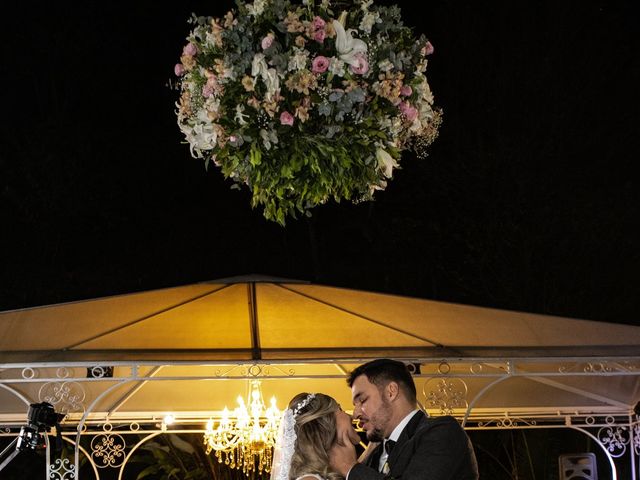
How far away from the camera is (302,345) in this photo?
19.0 ft

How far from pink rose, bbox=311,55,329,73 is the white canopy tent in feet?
7.76

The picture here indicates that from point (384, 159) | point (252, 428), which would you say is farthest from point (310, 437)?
point (252, 428)

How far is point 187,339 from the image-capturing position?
588cm

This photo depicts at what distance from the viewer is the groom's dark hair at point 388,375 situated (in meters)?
3.79

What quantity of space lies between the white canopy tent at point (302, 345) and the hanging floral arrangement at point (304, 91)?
6.54ft

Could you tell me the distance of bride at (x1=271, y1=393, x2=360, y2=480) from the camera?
12.0ft

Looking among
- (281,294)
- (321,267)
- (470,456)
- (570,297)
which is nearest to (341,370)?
(281,294)

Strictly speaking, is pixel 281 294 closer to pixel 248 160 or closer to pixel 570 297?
pixel 248 160

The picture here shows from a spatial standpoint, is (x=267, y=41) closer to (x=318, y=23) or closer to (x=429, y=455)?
(x=318, y=23)

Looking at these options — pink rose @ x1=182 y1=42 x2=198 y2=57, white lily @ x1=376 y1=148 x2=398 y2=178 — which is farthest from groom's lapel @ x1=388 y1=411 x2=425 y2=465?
pink rose @ x1=182 y1=42 x2=198 y2=57

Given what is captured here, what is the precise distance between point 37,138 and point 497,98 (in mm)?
6125

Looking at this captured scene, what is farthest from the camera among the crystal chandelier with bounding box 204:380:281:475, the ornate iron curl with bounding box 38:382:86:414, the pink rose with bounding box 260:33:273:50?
the crystal chandelier with bounding box 204:380:281:475

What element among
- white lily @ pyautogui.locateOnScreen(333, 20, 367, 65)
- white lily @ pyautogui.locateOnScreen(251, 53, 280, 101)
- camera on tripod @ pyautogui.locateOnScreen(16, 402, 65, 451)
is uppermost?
white lily @ pyautogui.locateOnScreen(333, 20, 367, 65)

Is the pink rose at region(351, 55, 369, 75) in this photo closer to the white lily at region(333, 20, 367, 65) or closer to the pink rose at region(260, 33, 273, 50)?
the white lily at region(333, 20, 367, 65)
